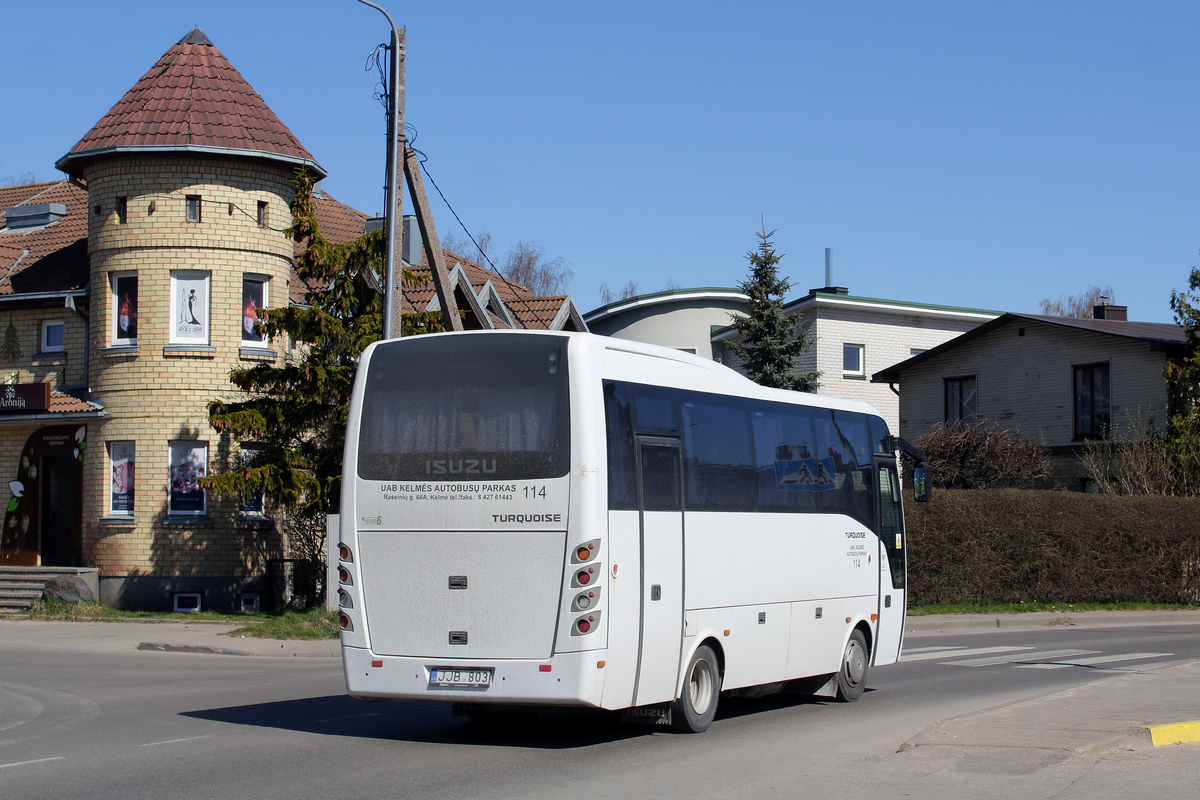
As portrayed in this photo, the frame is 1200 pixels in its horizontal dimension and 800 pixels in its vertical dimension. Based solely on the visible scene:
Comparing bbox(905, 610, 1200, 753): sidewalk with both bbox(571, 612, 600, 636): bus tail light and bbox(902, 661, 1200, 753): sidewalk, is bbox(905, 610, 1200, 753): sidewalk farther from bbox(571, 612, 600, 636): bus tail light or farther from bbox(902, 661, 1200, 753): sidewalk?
bbox(571, 612, 600, 636): bus tail light

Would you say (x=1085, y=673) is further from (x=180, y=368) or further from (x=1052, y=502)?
(x=180, y=368)

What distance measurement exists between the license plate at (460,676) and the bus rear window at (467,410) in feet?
4.83

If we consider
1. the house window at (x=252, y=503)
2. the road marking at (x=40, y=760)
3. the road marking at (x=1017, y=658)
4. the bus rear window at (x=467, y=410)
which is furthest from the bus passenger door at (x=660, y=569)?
the house window at (x=252, y=503)

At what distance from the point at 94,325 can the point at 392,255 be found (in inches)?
402

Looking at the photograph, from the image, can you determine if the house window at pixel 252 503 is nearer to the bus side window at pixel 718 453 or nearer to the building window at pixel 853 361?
the bus side window at pixel 718 453

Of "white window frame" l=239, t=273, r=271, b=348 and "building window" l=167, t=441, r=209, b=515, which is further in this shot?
"white window frame" l=239, t=273, r=271, b=348

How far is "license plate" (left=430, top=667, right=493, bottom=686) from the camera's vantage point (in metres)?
9.75

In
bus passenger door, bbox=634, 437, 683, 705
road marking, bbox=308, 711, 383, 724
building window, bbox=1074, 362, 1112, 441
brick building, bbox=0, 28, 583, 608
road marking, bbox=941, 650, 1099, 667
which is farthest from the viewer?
building window, bbox=1074, 362, 1112, 441

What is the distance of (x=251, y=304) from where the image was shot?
88.2 feet

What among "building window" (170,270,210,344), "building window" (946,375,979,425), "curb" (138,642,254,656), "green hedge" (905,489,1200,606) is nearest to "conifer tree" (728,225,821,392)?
"building window" (946,375,979,425)

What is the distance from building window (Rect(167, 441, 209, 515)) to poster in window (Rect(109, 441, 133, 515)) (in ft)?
3.23

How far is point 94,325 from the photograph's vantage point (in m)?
26.8

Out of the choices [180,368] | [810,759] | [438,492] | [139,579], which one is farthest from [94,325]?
→ [810,759]

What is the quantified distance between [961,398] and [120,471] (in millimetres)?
26248
